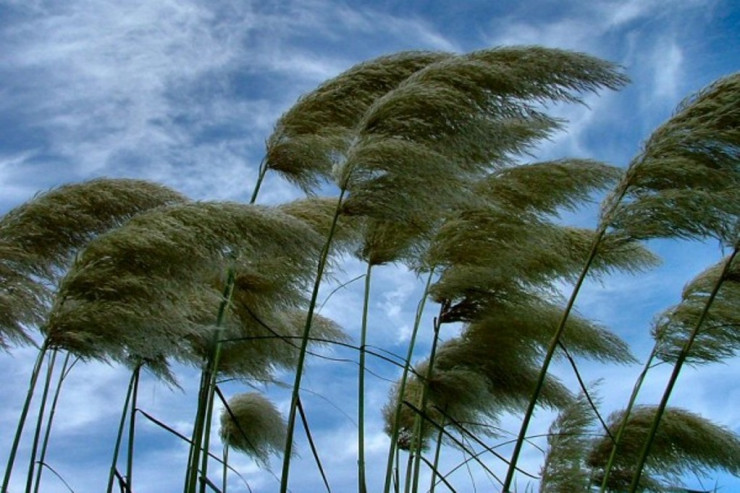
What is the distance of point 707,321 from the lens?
370cm

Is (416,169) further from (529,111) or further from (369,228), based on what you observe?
(369,228)

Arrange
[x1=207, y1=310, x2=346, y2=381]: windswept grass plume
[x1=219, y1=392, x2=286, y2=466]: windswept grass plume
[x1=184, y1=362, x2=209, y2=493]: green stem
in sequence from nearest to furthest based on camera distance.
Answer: [x1=184, y1=362, x2=209, y2=493]: green stem
[x1=207, y1=310, x2=346, y2=381]: windswept grass plume
[x1=219, y1=392, x2=286, y2=466]: windswept grass plume

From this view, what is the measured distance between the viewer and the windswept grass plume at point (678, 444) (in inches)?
169

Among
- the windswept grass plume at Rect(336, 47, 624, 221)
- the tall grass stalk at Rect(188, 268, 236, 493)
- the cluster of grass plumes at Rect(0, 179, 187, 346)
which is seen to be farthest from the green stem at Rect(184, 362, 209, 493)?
the windswept grass plume at Rect(336, 47, 624, 221)

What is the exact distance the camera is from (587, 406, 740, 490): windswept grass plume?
4289 millimetres

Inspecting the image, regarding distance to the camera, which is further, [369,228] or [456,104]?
[369,228]

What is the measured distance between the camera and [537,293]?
13.9 feet

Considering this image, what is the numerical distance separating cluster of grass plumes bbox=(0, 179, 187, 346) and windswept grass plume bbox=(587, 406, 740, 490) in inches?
97.2

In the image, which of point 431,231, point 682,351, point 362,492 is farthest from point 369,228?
point 682,351

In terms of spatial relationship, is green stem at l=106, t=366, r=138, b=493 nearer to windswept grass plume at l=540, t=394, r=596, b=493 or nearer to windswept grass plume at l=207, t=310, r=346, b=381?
windswept grass plume at l=207, t=310, r=346, b=381

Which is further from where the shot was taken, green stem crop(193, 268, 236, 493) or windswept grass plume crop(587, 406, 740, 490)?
windswept grass plume crop(587, 406, 740, 490)

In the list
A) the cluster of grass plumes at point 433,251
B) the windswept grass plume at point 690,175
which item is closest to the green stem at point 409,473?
the cluster of grass plumes at point 433,251

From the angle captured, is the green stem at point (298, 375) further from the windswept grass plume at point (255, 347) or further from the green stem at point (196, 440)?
the windswept grass plume at point (255, 347)

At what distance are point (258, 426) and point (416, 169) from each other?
2631mm
